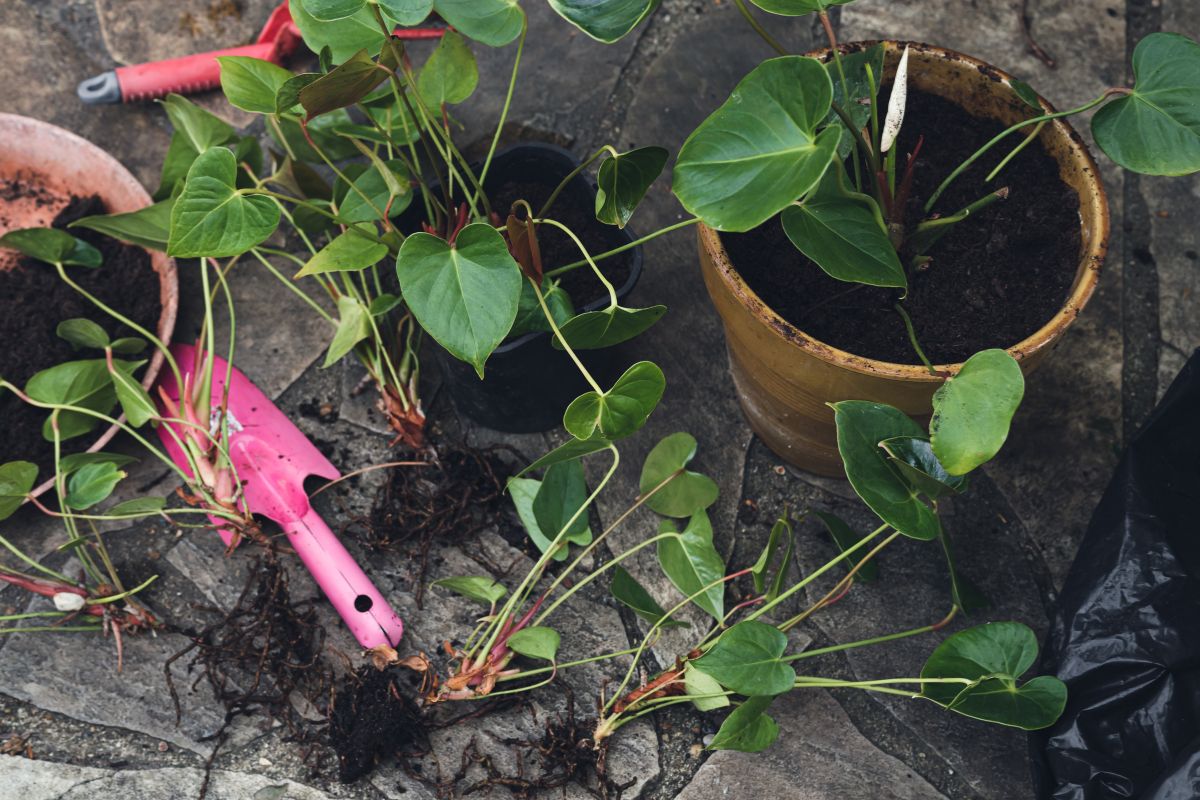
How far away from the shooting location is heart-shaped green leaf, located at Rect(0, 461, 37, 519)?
1.33m

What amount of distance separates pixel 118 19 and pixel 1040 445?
1.70 metres

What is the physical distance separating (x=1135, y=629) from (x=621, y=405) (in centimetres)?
66

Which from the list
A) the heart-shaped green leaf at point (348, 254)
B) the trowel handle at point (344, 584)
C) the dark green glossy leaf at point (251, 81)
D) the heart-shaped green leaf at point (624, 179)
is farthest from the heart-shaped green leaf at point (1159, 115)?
the trowel handle at point (344, 584)

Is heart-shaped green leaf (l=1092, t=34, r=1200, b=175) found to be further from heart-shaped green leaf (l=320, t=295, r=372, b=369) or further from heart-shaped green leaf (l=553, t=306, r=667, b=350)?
heart-shaped green leaf (l=320, t=295, r=372, b=369)

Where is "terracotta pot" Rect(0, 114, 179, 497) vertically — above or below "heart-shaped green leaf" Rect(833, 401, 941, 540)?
below

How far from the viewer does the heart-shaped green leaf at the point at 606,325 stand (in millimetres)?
1159

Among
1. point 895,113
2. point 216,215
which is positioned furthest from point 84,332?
point 895,113

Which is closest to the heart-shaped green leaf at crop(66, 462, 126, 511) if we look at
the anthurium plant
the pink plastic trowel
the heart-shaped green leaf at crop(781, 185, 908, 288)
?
the anthurium plant

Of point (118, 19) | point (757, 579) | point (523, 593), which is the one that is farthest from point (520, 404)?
point (118, 19)

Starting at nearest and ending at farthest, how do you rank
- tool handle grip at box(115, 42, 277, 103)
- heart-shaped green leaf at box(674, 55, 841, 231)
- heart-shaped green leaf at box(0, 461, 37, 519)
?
1. heart-shaped green leaf at box(674, 55, 841, 231)
2. heart-shaped green leaf at box(0, 461, 37, 519)
3. tool handle grip at box(115, 42, 277, 103)

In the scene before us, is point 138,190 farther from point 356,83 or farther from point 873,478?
point 873,478

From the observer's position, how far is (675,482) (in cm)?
141

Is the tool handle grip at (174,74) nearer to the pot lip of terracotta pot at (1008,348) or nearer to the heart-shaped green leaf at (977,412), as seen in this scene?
the pot lip of terracotta pot at (1008,348)

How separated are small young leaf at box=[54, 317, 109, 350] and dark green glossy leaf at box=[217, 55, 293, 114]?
41cm
